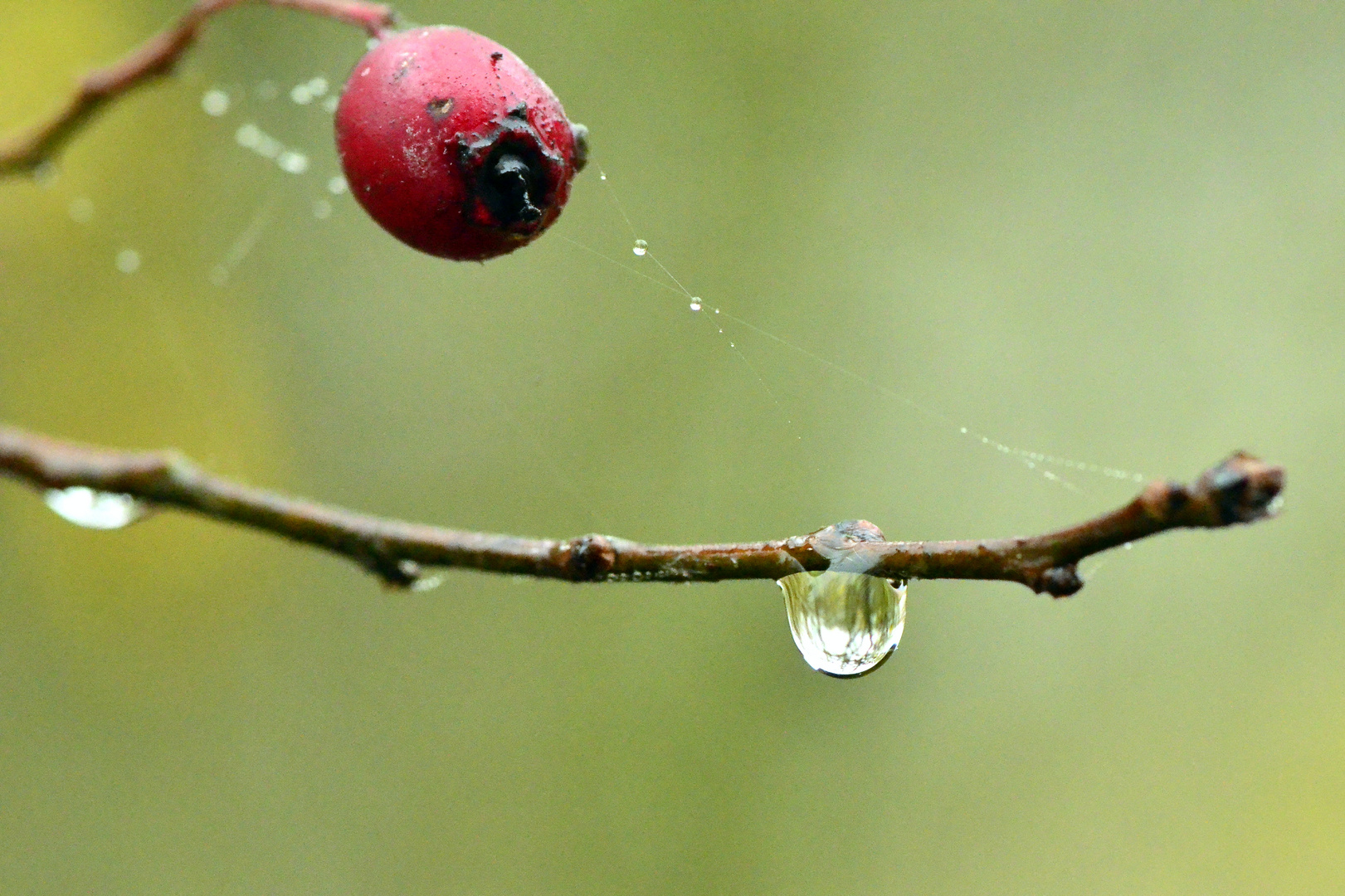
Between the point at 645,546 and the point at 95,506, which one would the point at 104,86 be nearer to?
the point at 95,506

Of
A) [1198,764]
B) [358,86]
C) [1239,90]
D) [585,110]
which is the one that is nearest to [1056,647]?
[1198,764]

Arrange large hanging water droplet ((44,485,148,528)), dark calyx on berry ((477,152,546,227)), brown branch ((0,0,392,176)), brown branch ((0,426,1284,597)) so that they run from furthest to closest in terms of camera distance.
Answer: brown branch ((0,0,392,176)), large hanging water droplet ((44,485,148,528)), dark calyx on berry ((477,152,546,227)), brown branch ((0,426,1284,597))

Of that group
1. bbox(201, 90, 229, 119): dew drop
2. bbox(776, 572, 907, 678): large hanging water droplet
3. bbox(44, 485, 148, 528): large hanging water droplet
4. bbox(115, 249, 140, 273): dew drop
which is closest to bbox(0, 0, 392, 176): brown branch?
bbox(44, 485, 148, 528): large hanging water droplet

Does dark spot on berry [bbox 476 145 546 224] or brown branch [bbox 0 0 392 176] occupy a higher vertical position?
brown branch [bbox 0 0 392 176]

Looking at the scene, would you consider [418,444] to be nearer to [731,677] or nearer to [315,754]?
[315,754]

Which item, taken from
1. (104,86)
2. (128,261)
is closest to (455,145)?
(104,86)

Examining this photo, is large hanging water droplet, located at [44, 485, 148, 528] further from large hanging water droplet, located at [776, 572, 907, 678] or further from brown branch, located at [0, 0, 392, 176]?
large hanging water droplet, located at [776, 572, 907, 678]

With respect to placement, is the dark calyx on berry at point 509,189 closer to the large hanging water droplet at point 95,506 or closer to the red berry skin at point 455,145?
the red berry skin at point 455,145
